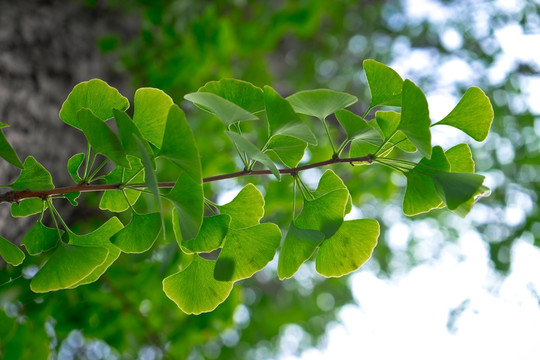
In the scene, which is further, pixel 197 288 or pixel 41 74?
pixel 41 74

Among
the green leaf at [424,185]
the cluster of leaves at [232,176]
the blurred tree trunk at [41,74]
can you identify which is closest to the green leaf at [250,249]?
the cluster of leaves at [232,176]

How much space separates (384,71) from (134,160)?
0.20 meters

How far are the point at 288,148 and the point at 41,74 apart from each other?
0.76 metres

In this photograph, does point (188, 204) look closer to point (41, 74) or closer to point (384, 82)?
point (384, 82)

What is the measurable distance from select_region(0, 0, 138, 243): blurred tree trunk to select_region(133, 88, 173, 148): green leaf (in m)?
0.51

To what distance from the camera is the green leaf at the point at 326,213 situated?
30cm

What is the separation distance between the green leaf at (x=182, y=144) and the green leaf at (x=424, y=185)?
0.16 m

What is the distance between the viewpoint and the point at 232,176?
28cm

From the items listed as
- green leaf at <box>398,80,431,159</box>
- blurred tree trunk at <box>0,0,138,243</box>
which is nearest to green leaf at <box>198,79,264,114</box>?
green leaf at <box>398,80,431,159</box>

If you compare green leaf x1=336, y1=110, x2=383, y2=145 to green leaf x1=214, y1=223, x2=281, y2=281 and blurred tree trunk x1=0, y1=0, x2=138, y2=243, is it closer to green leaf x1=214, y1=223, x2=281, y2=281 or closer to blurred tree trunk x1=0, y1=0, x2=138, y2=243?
green leaf x1=214, y1=223, x2=281, y2=281

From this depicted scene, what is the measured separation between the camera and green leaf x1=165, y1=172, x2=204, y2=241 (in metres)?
0.25

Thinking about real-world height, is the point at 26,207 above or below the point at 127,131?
below

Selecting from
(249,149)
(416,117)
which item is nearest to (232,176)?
(249,149)

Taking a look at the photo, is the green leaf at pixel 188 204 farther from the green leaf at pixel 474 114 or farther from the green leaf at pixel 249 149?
the green leaf at pixel 474 114
